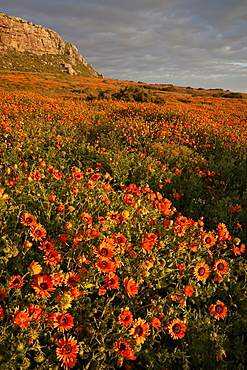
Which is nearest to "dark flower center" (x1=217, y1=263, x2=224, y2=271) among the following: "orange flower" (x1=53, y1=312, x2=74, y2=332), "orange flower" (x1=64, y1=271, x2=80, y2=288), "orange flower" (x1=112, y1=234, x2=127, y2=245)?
"orange flower" (x1=112, y1=234, x2=127, y2=245)

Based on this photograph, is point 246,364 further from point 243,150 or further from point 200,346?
point 243,150

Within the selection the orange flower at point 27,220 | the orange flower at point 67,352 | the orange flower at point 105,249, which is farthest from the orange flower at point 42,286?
the orange flower at point 27,220

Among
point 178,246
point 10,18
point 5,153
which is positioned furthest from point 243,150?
point 10,18

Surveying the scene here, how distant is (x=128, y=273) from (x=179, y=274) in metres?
0.61

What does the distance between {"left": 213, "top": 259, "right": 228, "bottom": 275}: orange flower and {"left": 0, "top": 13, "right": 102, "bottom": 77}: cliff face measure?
92643 millimetres

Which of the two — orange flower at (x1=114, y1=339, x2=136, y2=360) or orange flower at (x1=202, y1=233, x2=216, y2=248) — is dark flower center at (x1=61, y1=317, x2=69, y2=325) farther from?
orange flower at (x1=202, y1=233, x2=216, y2=248)

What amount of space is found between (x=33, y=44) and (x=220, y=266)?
463 feet

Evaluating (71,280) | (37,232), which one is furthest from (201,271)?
(37,232)

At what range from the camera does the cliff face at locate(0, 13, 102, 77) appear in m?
98.1

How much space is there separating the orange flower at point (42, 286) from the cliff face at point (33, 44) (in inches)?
3640

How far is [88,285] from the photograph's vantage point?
1996mm

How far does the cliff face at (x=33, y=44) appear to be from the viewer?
98.1m

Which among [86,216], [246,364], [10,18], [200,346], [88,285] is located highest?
[10,18]

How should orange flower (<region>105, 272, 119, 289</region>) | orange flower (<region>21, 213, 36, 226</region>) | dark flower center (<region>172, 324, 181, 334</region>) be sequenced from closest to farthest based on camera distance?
orange flower (<region>105, 272, 119, 289</region>) < dark flower center (<region>172, 324, 181, 334</region>) < orange flower (<region>21, 213, 36, 226</region>)
